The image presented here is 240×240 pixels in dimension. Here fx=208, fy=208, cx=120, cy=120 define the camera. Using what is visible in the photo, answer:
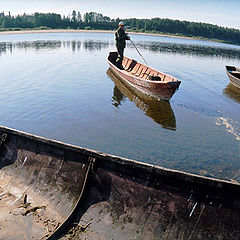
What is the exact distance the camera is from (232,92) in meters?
17.5

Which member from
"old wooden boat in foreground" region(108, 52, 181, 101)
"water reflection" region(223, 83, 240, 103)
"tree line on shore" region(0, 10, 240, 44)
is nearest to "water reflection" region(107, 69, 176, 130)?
"old wooden boat in foreground" region(108, 52, 181, 101)

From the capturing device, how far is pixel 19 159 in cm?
555

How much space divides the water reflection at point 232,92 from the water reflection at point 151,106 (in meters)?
6.34

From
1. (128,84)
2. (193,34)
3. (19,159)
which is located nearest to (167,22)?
(193,34)

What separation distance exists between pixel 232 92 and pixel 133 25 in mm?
135003

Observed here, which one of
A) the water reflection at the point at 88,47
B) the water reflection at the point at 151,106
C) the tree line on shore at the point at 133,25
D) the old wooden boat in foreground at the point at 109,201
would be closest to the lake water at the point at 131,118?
the water reflection at the point at 151,106

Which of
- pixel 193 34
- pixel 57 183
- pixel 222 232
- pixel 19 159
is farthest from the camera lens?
pixel 193 34

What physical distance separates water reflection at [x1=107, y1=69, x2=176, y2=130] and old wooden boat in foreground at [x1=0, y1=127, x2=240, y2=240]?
6.40 m

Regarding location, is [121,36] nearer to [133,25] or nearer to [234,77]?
[234,77]

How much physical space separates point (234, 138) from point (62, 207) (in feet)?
27.0

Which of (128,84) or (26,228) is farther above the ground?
(128,84)

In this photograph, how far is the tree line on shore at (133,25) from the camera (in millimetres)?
93738

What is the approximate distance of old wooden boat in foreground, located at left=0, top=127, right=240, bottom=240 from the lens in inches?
153

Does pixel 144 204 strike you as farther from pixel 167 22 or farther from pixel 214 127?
pixel 167 22
